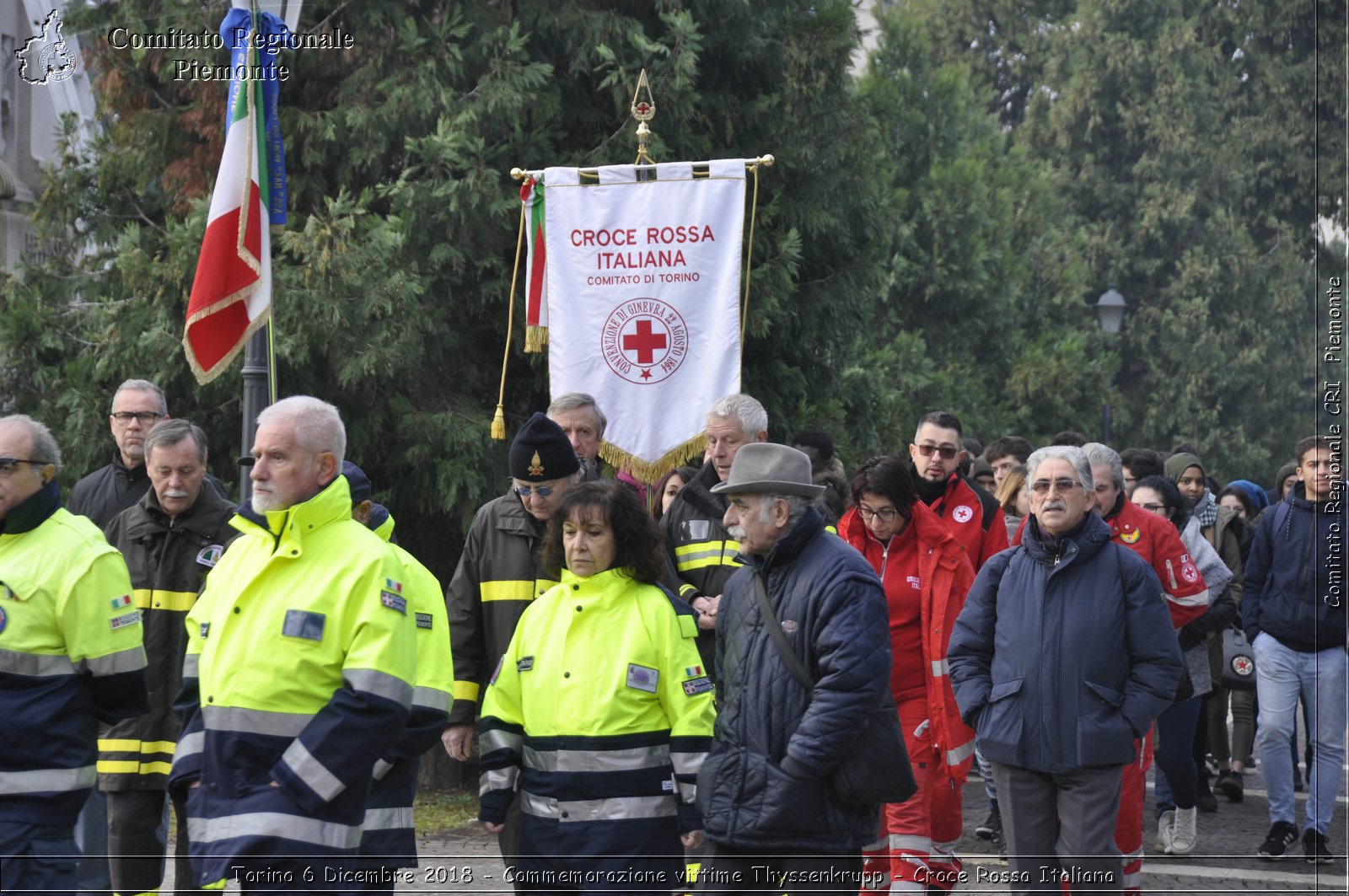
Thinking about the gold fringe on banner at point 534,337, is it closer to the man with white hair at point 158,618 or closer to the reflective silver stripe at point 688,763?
the man with white hair at point 158,618

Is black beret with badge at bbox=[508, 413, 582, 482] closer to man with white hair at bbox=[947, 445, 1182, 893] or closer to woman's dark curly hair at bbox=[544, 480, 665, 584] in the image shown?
woman's dark curly hair at bbox=[544, 480, 665, 584]

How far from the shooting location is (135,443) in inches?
289

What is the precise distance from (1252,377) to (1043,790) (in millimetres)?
32028

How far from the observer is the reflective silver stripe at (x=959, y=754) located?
7.26 meters

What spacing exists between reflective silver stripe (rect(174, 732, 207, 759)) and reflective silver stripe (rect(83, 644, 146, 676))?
0.65m

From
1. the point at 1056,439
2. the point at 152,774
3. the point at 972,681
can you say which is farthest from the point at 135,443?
the point at 1056,439

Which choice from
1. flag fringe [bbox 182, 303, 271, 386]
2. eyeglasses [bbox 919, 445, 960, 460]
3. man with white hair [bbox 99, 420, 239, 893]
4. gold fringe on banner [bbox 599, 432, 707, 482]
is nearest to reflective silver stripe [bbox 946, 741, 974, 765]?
eyeglasses [bbox 919, 445, 960, 460]

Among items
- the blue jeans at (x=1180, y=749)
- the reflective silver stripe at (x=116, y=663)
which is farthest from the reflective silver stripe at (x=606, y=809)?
the blue jeans at (x=1180, y=749)

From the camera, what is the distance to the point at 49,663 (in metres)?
5.21

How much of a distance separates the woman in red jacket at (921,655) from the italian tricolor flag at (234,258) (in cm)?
322

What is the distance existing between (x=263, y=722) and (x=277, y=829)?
0.31 meters

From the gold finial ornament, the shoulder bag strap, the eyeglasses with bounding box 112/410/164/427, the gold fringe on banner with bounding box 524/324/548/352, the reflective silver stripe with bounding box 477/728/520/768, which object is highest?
the gold finial ornament

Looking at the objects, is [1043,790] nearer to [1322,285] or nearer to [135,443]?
[135,443]

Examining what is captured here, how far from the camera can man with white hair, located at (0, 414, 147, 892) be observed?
202 inches
